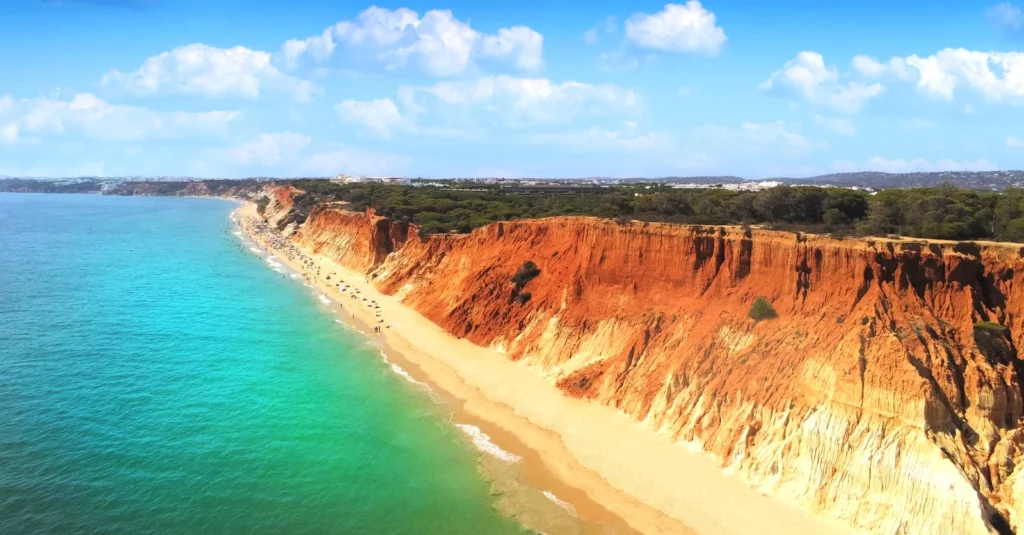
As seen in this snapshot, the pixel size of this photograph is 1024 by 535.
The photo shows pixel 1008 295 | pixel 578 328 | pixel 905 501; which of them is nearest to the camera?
pixel 905 501

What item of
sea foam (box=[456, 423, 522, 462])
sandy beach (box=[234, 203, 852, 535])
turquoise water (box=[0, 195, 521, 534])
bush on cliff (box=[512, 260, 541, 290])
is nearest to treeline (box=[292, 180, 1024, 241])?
bush on cliff (box=[512, 260, 541, 290])

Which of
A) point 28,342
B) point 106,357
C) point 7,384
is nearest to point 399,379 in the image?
point 106,357

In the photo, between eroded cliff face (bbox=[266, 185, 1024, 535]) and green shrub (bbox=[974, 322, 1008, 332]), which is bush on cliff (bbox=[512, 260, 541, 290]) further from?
green shrub (bbox=[974, 322, 1008, 332])

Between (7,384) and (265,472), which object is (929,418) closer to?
(265,472)

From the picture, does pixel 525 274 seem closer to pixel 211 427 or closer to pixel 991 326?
pixel 211 427

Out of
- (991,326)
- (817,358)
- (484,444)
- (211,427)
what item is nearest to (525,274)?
(484,444)
